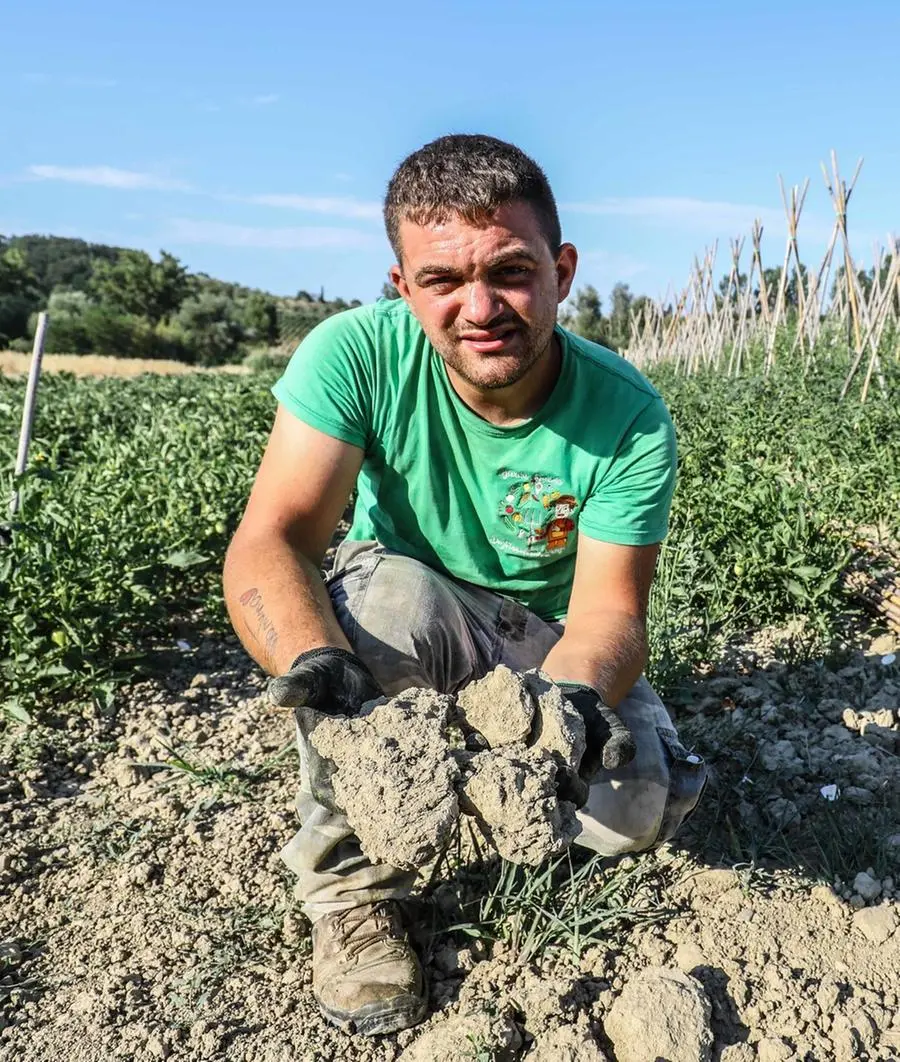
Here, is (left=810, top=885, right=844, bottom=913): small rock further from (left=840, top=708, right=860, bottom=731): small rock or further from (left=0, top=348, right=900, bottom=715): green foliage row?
(left=0, top=348, right=900, bottom=715): green foliage row

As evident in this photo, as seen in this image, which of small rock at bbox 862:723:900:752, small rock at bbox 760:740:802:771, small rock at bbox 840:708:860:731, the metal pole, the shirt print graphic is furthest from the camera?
the metal pole

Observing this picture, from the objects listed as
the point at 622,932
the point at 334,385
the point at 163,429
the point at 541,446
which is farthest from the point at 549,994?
the point at 163,429

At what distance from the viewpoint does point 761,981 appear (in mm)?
1777

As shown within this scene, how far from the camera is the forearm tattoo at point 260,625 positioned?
6.10ft

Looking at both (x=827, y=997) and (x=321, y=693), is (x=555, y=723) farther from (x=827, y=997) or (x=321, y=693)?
(x=827, y=997)

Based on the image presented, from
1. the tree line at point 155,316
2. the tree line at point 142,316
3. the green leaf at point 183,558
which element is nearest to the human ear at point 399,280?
the green leaf at point 183,558

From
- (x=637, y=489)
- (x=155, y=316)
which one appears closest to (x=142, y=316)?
(x=155, y=316)

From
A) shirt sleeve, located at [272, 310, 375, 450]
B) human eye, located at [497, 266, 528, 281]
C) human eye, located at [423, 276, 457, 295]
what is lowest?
shirt sleeve, located at [272, 310, 375, 450]

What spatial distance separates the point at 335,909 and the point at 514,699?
2.01 feet

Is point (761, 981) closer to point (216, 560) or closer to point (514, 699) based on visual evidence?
point (514, 699)

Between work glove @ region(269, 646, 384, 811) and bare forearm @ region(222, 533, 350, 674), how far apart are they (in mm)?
87

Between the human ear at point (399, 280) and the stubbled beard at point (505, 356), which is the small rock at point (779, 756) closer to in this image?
the stubbled beard at point (505, 356)

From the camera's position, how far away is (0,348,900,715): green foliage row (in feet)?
9.87

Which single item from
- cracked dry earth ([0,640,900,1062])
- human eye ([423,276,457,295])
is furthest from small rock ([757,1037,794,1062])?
human eye ([423,276,457,295])
